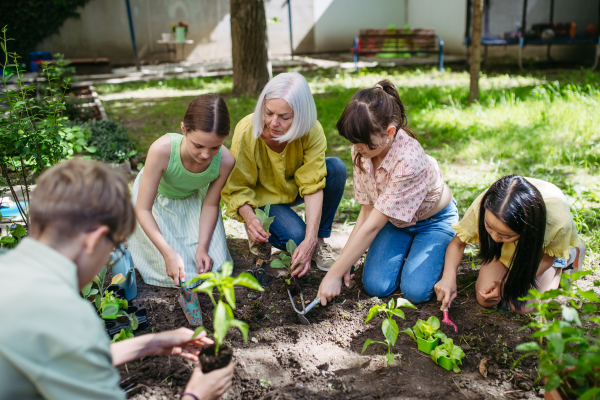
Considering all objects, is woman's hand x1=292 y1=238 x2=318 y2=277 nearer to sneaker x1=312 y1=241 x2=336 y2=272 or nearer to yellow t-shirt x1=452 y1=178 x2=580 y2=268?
sneaker x1=312 y1=241 x2=336 y2=272

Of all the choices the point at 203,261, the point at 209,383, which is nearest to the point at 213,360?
the point at 209,383

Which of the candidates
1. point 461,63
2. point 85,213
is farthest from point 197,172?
point 461,63

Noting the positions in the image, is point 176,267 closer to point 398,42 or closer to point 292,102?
point 292,102

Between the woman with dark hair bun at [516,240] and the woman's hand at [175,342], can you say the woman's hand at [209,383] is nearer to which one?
the woman's hand at [175,342]

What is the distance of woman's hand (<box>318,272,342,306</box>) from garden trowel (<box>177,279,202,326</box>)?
0.56m

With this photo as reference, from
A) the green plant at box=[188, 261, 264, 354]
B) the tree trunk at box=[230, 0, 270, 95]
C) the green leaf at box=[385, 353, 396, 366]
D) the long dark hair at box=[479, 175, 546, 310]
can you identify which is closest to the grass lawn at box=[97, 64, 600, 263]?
the tree trunk at box=[230, 0, 270, 95]

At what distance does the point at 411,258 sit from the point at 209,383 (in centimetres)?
146

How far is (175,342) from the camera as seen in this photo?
4.58ft

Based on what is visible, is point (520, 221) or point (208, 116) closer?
point (520, 221)

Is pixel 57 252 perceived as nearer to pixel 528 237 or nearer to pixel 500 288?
pixel 528 237

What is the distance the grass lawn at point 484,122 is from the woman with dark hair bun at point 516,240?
2.50 feet

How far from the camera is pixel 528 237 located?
6.25 ft

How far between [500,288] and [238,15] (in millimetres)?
5429

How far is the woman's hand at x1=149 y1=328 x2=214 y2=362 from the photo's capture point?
4.52ft
